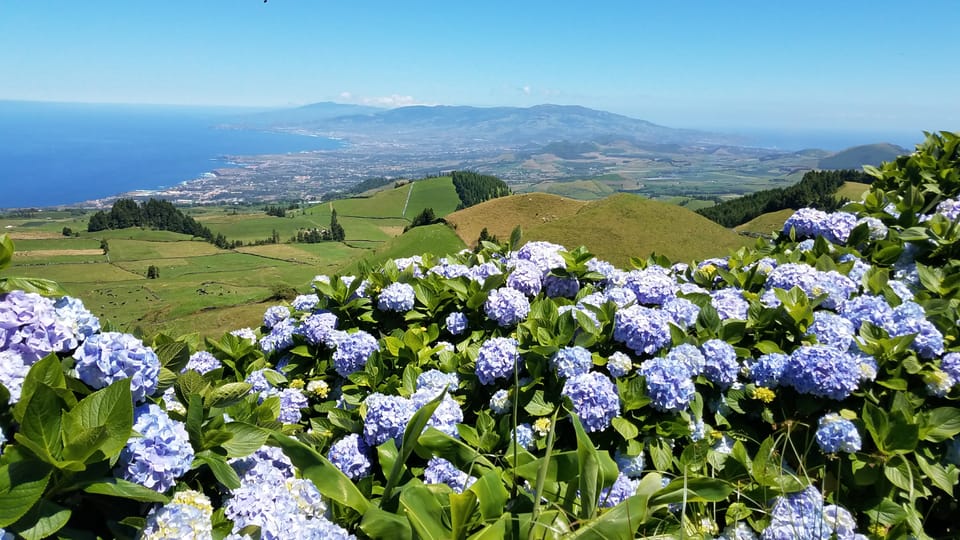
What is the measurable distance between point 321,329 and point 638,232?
2554 cm

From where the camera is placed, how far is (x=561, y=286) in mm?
3906

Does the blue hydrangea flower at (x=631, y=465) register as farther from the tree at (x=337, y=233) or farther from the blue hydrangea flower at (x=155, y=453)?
the tree at (x=337, y=233)

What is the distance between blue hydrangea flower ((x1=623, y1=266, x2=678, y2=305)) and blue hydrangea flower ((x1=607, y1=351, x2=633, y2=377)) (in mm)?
833

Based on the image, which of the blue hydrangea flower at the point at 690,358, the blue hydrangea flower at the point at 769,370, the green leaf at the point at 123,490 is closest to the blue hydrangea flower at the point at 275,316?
the green leaf at the point at 123,490

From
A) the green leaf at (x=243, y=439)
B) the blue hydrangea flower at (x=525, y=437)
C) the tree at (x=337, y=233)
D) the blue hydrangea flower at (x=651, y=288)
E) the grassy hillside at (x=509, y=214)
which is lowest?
the tree at (x=337, y=233)

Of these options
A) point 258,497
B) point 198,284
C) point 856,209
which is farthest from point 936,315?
point 198,284

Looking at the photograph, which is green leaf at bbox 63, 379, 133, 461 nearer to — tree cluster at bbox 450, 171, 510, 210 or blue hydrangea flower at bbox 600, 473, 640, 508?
blue hydrangea flower at bbox 600, 473, 640, 508

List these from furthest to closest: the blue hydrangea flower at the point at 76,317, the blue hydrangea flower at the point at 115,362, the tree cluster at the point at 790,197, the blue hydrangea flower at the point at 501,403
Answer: the tree cluster at the point at 790,197 < the blue hydrangea flower at the point at 501,403 < the blue hydrangea flower at the point at 76,317 < the blue hydrangea flower at the point at 115,362

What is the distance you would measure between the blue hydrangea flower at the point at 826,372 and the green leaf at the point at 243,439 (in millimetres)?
2492

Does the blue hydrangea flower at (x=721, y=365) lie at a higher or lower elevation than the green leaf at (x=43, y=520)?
lower

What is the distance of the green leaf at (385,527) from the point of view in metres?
1.58

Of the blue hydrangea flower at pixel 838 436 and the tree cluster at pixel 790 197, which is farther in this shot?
the tree cluster at pixel 790 197

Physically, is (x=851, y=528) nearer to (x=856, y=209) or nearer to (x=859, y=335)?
(x=859, y=335)

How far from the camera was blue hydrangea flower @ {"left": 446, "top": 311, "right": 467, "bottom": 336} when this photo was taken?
11.4 feet
